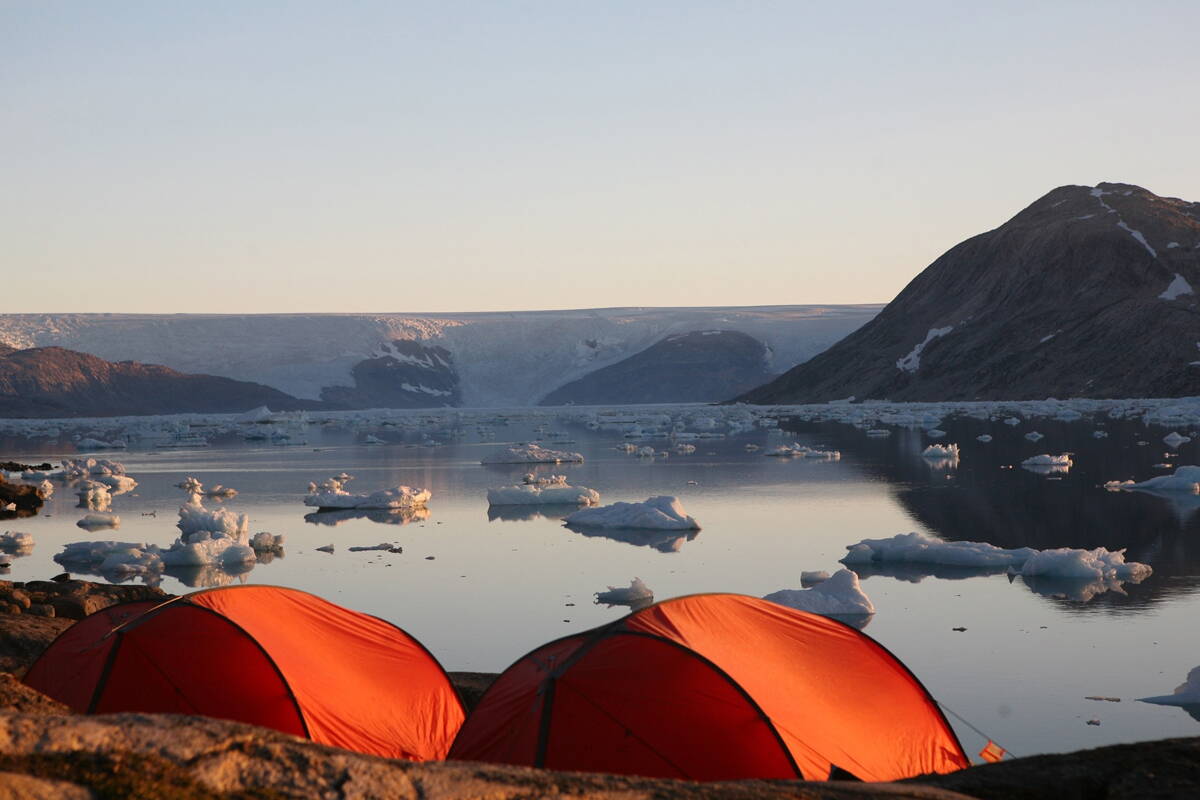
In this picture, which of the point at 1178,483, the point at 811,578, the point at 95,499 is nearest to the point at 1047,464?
the point at 1178,483

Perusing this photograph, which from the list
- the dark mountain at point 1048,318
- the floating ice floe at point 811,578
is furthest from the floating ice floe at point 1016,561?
the dark mountain at point 1048,318

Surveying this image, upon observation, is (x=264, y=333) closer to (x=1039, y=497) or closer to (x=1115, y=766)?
(x=1039, y=497)

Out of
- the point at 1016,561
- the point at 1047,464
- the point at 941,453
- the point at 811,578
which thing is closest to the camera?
the point at 811,578

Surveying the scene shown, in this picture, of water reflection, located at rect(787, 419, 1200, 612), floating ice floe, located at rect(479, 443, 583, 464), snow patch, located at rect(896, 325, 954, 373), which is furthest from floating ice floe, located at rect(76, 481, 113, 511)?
snow patch, located at rect(896, 325, 954, 373)

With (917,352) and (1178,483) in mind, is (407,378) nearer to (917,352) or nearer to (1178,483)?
(917,352)

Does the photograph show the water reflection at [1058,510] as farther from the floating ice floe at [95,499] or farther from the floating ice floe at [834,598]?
the floating ice floe at [95,499]

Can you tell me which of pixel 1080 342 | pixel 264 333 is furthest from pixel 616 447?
pixel 264 333

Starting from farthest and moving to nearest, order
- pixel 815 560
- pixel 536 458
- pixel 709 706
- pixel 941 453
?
pixel 536 458, pixel 941 453, pixel 815 560, pixel 709 706
